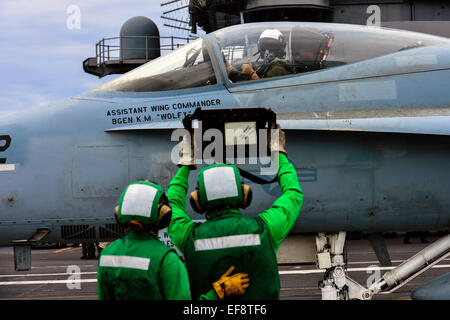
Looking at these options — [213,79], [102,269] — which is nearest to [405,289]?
[213,79]

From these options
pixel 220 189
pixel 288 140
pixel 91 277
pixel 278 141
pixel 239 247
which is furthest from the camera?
pixel 91 277

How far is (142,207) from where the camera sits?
317 cm

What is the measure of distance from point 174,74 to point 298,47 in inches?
53.4

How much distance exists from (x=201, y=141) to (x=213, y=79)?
1.06 meters

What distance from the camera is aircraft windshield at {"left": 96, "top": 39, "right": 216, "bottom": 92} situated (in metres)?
5.75

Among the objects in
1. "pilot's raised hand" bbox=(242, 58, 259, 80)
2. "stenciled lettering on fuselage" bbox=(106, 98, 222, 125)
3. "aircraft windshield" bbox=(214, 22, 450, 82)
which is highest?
"aircraft windshield" bbox=(214, 22, 450, 82)

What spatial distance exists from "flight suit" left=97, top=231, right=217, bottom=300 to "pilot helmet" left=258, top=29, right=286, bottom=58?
3.20 m

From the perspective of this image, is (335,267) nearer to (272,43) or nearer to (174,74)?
(272,43)

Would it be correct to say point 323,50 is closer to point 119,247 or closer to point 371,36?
point 371,36

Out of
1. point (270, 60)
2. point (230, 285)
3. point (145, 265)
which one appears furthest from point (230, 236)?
point (270, 60)

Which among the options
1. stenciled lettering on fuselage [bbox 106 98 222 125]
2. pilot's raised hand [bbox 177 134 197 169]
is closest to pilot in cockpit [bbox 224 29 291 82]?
stenciled lettering on fuselage [bbox 106 98 222 125]

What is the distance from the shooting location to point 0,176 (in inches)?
211

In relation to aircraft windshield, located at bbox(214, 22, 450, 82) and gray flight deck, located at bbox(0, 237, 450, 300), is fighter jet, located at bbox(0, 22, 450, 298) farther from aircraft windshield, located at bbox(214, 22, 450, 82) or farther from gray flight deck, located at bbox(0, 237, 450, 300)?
gray flight deck, located at bbox(0, 237, 450, 300)

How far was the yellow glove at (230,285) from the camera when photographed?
10.2ft
